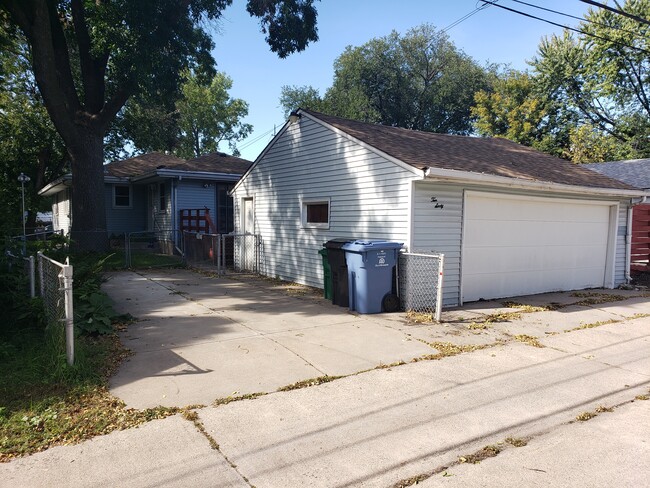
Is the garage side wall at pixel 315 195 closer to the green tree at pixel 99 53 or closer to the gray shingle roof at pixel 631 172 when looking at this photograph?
the green tree at pixel 99 53

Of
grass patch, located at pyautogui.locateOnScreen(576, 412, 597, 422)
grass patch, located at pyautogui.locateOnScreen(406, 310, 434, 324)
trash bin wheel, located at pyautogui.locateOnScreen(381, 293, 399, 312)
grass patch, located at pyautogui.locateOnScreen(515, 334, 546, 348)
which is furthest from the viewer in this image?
trash bin wheel, located at pyautogui.locateOnScreen(381, 293, 399, 312)

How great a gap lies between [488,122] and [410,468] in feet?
111

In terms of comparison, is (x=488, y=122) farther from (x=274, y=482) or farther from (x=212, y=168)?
(x=274, y=482)

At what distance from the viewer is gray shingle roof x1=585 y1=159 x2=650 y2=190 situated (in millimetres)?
14602

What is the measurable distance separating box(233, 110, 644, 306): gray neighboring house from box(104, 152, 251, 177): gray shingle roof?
5701 mm

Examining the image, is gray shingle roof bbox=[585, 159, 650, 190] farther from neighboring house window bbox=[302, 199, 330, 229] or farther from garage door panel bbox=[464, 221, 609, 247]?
neighboring house window bbox=[302, 199, 330, 229]

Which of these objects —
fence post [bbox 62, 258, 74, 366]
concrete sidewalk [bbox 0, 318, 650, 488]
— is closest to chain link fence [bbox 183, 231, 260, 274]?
fence post [bbox 62, 258, 74, 366]

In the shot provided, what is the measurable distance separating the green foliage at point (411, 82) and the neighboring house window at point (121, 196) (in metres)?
21.6

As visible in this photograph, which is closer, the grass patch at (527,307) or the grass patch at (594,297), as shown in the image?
the grass patch at (527,307)

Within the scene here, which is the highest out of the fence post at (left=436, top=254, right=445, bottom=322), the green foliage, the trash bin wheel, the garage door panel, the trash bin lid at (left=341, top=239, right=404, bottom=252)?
the green foliage

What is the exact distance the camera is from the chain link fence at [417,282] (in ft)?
26.0

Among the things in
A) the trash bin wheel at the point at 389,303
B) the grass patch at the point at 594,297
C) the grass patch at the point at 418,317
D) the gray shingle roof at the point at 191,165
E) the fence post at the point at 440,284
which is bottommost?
the grass patch at the point at 594,297

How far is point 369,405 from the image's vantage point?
4090mm

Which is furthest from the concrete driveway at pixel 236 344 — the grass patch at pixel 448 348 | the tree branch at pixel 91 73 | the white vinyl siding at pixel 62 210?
the white vinyl siding at pixel 62 210
